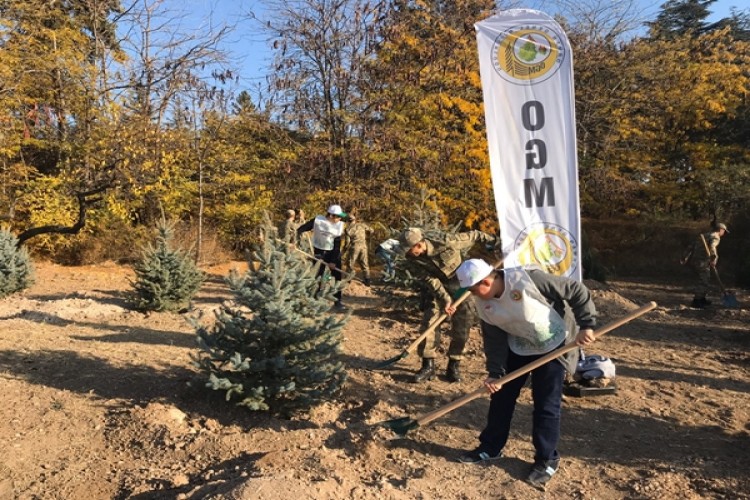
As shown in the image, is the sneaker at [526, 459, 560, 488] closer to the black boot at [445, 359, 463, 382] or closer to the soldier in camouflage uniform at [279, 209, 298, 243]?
the black boot at [445, 359, 463, 382]

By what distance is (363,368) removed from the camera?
591cm

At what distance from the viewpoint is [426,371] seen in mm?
5582

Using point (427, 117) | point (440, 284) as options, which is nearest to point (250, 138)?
point (427, 117)

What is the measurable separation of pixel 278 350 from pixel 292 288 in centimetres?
54

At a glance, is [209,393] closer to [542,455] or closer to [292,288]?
[292,288]

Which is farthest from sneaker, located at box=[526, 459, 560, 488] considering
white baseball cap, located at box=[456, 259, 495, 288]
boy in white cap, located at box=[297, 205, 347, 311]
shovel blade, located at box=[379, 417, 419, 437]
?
boy in white cap, located at box=[297, 205, 347, 311]

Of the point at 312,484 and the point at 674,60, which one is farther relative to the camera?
the point at 674,60

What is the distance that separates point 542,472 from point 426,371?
7.27ft

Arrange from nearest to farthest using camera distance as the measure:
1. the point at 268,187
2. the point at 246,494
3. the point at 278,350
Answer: the point at 246,494
the point at 278,350
the point at 268,187

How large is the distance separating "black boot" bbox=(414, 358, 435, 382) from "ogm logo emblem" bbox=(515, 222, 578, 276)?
143cm

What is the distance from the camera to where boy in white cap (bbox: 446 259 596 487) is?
329 centimetres

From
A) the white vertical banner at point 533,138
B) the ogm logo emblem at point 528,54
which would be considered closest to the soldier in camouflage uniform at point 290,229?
the white vertical banner at point 533,138

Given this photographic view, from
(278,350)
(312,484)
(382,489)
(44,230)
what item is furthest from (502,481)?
(44,230)

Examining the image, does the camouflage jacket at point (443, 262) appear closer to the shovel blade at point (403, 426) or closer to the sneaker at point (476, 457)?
the shovel blade at point (403, 426)
